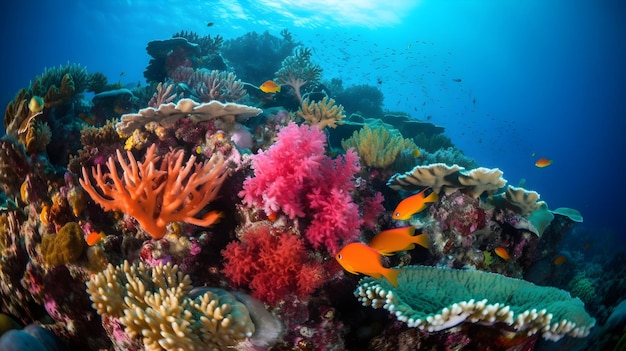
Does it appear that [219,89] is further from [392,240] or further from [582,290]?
[582,290]

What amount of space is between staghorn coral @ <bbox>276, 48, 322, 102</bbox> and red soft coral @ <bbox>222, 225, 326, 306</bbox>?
5062mm

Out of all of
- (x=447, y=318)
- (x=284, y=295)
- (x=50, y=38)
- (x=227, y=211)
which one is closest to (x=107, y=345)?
(x=227, y=211)

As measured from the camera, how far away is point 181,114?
4.23 meters

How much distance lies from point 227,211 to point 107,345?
7.62 feet

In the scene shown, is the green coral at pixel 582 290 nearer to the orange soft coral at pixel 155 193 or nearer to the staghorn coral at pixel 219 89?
the orange soft coral at pixel 155 193

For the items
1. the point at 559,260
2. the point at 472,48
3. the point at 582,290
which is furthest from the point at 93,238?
the point at 472,48

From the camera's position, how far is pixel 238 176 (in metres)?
3.80

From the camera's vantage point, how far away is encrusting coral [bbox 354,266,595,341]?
8.09 feet

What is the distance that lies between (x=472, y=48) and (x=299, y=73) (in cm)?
7135

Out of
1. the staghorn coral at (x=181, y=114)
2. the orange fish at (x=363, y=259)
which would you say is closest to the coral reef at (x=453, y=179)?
the orange fish at (x=363, y=259)

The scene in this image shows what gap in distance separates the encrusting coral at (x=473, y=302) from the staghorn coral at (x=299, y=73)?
5.28m

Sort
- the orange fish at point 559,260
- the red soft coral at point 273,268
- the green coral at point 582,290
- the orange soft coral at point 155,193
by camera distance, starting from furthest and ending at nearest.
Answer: the green coral at point 582,290, the orange fish at point 559,260, the orange soft coral at point 155,193, the red soft coral at point 273,268

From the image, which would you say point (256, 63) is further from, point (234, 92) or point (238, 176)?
point (238, 176)

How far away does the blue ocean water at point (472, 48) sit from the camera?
1548 inches
